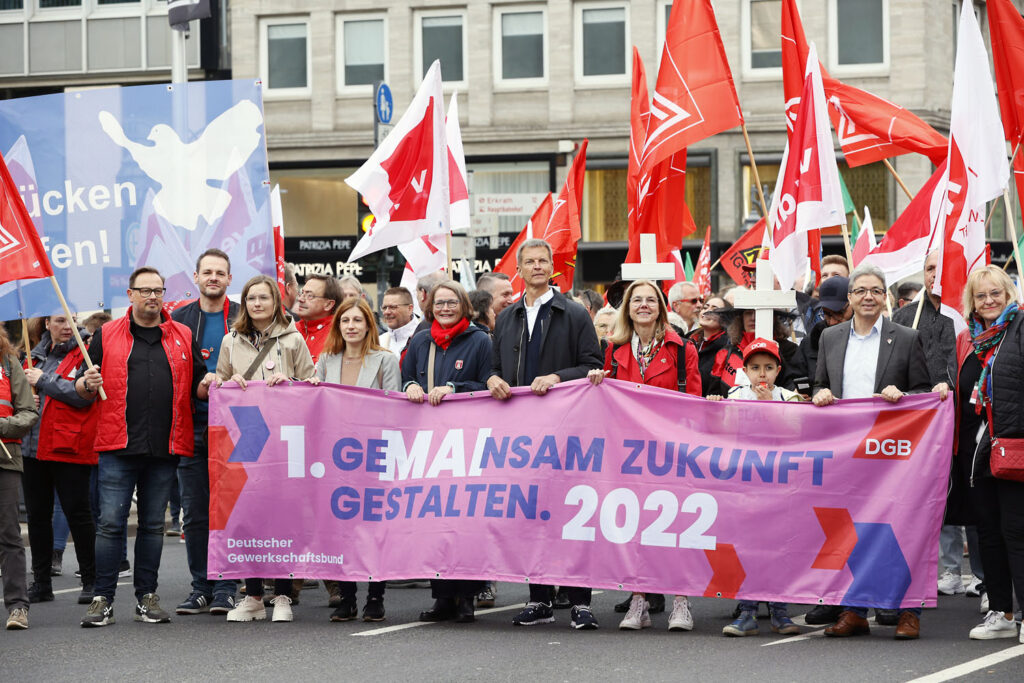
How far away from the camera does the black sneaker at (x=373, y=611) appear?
9609mm

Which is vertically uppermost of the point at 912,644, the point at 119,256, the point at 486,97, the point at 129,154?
the point at 486,97

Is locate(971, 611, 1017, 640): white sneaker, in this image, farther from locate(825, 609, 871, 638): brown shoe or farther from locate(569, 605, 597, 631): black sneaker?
locate(569, 605, 597, 631): black sneaker

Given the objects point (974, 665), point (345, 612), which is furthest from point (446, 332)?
point (974, 665)

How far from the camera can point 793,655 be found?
832 cm

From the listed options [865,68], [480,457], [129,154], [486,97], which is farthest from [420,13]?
[480,457]

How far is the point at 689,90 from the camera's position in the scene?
38.0ft

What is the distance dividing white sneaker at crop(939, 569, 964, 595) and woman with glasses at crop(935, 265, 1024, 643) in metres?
1.87

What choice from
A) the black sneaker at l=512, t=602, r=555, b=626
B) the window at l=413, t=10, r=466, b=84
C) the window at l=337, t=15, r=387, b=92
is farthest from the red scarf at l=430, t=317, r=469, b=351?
the window at l=337, t=15, r=387, b=92

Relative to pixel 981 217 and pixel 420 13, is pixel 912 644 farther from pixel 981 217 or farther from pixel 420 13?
pixel 420 13

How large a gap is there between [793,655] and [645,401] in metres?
1.72

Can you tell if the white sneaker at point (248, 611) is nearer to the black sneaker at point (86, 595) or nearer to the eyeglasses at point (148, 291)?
the black sneaker at point (86, 595)

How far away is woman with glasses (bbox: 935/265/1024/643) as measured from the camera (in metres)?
8.50

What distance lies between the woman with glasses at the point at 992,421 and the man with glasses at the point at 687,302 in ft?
11.8

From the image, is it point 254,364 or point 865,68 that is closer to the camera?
point 254,364
